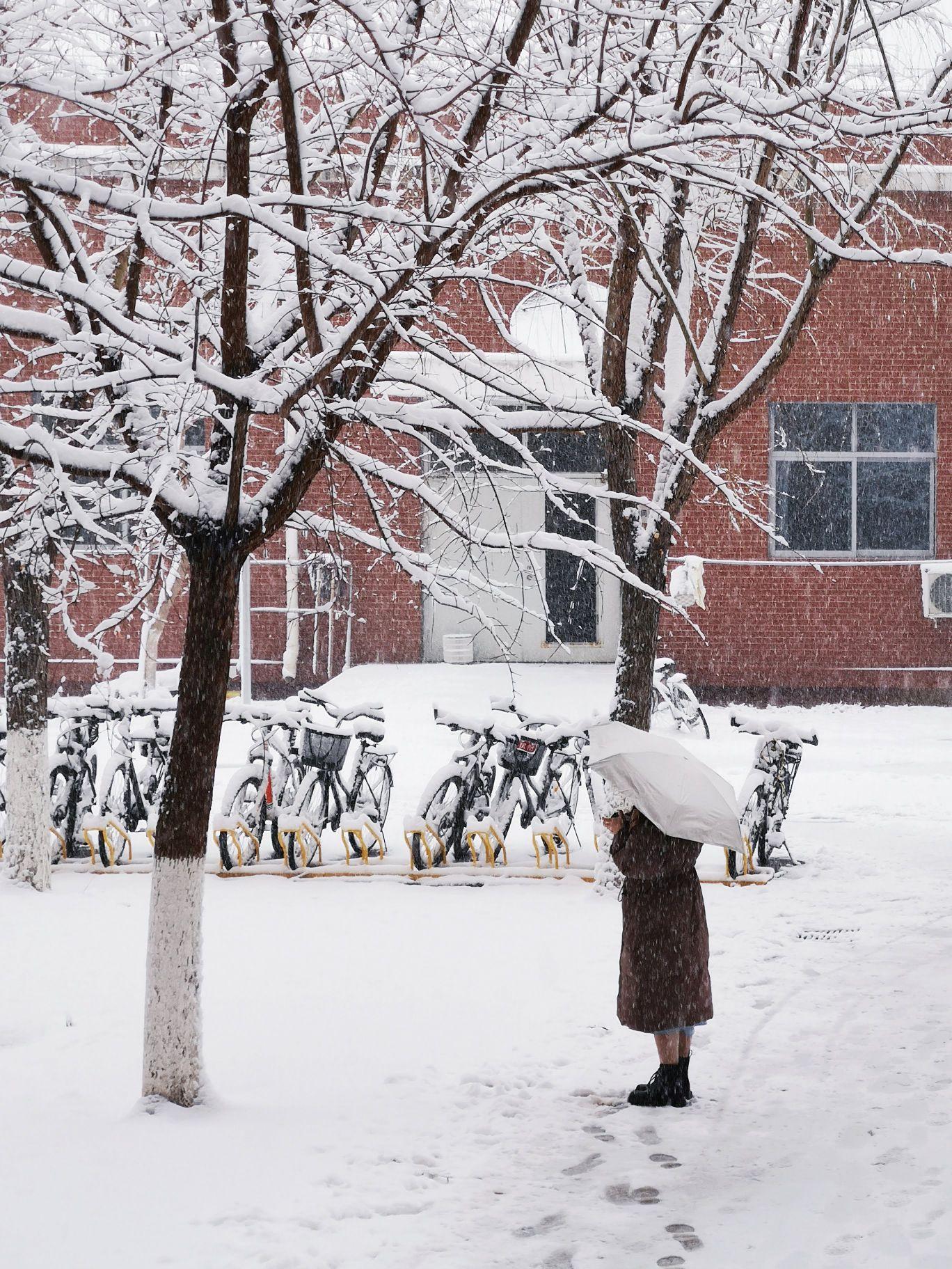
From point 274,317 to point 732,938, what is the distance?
14.7 feet

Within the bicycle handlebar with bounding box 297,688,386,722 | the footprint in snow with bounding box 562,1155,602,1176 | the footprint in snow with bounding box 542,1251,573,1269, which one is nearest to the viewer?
the footprint in snow with bounding box 542,1251,573,1269

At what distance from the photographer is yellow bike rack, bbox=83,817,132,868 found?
948 cm

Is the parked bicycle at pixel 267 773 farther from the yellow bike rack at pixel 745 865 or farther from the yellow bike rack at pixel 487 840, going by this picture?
the yellow bike rack at pixel 745 865

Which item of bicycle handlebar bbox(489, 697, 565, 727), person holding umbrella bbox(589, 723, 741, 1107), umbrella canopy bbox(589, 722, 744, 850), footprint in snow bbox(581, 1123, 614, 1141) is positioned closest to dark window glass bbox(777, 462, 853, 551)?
bicycle handlebar bbox(489, 697, 565, 727)

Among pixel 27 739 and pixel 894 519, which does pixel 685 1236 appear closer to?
pixel 27 739

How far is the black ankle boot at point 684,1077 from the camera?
5.43 metres

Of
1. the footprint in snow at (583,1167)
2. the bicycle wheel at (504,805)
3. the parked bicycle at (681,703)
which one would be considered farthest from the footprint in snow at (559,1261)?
the parked bicycle at (681,703)

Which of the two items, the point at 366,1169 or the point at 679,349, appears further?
the point at 679,349

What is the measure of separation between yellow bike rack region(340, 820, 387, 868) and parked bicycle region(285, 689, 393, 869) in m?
0.03

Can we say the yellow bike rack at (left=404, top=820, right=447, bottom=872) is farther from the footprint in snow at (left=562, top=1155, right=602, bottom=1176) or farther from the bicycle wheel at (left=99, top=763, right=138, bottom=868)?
the footprint in snow at (left=562, top=1155, right=602, bottom=1176)

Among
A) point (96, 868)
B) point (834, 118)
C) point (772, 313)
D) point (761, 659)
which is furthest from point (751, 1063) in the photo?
point (772, 313)

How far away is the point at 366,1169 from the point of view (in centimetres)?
475

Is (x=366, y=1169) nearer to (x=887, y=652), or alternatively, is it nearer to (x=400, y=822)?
(x=400, y=822)

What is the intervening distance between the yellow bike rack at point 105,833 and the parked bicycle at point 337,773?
4.04ft
